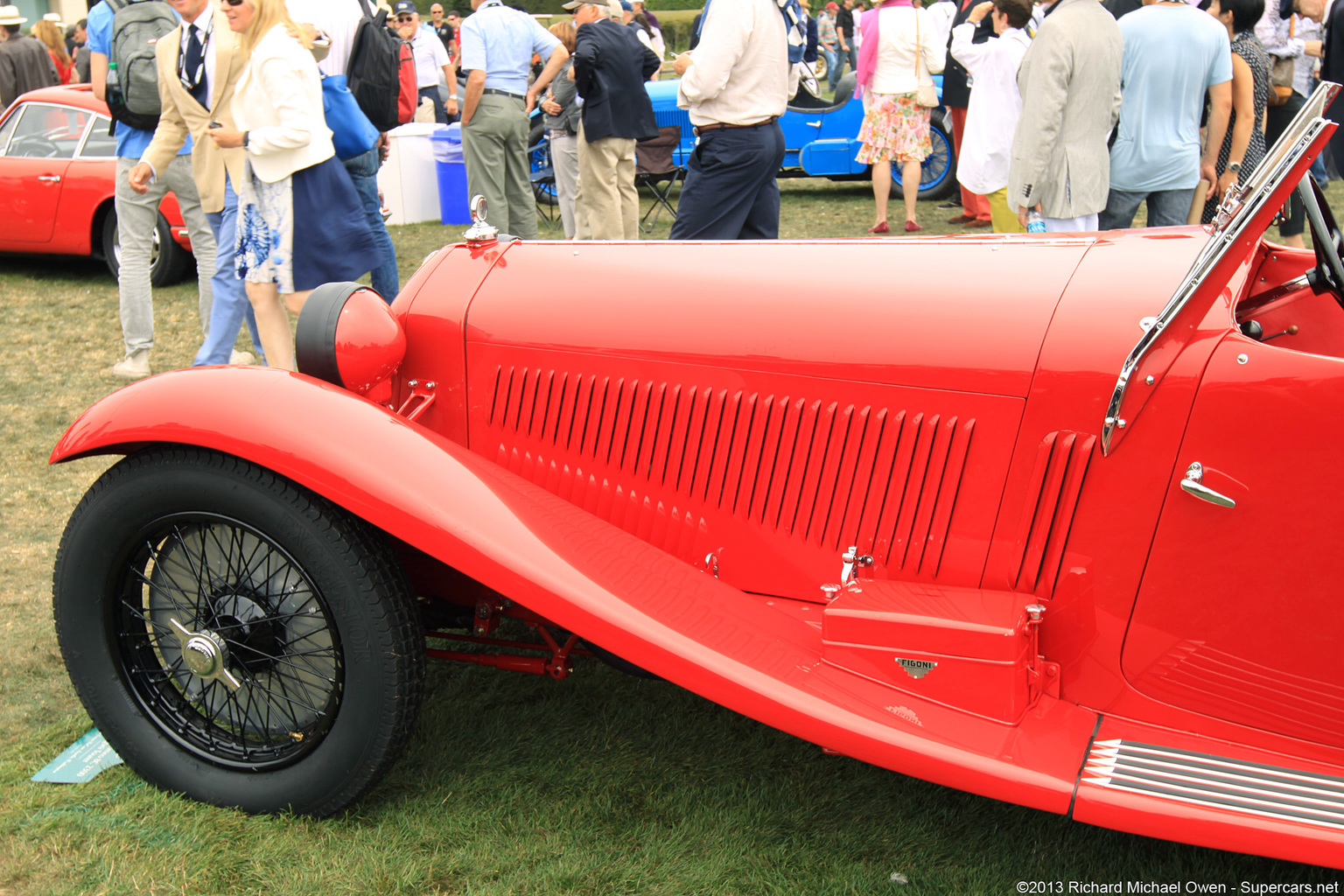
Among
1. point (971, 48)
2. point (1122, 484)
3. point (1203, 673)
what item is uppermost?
point (971, 48)

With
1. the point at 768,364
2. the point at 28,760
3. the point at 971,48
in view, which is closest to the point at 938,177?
the point at 971,48

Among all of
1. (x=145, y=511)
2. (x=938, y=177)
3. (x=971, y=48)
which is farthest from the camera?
(x=938, y=177)

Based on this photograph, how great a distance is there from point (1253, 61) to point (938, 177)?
4.74 m

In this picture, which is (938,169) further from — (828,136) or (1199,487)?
(1199,487)

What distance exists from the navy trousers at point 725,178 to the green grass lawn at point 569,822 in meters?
3.12

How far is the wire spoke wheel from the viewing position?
2.41m

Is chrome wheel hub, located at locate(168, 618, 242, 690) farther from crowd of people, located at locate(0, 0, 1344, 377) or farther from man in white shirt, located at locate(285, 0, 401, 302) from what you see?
man in white shirt, located at locate(285, 0, 401, 302)

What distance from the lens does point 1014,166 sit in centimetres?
498

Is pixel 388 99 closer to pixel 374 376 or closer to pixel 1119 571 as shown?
pixel 374 376

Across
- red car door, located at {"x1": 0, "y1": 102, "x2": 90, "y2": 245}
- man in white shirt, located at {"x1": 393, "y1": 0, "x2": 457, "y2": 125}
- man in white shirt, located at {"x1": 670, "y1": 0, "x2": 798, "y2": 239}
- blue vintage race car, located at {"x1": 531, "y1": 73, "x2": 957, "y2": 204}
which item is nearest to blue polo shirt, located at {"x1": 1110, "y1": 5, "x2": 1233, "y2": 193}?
man in white shirt, located at {"x1": 670, "y1": 0, "x2": 798, "y2": 239}

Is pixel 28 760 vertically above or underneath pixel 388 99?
underneath

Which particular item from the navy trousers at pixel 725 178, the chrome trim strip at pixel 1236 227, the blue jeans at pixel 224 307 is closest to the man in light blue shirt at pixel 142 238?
the blue jeans at pixel 224 307

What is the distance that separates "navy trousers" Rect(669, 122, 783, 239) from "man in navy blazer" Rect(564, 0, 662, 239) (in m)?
1.81

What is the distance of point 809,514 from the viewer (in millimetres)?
2443
